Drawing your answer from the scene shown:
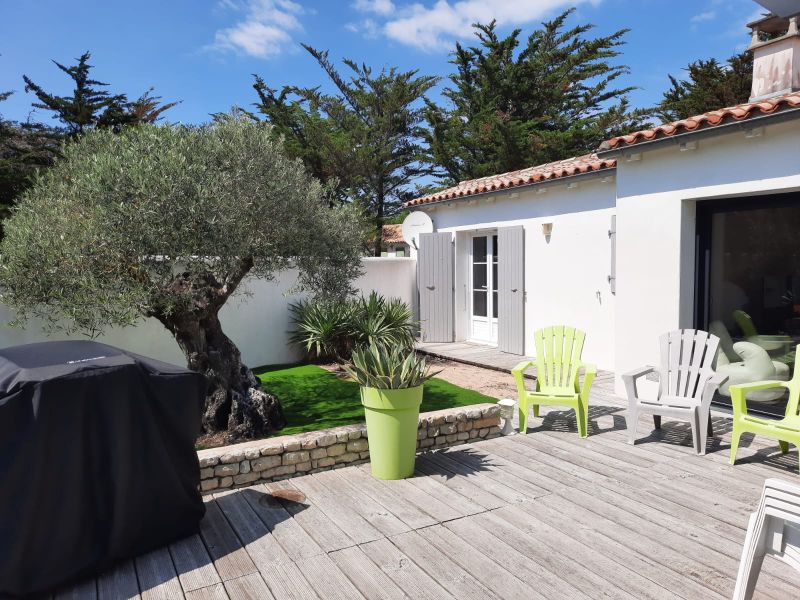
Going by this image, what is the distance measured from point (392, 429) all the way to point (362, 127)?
61.4ft

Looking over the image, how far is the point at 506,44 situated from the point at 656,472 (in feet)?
71.1

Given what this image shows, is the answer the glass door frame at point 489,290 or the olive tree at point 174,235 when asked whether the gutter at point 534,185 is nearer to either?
the glass door frame at point 489,290

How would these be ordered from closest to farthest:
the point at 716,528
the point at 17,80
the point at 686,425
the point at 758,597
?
1. the point at 758,597
2. the point at 716,528
3. the point at 686,425
4. the point at 17,80

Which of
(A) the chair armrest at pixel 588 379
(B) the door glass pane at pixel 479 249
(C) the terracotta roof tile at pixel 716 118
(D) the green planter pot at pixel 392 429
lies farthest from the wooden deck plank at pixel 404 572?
(B) the door glass pane at pixel 479 249

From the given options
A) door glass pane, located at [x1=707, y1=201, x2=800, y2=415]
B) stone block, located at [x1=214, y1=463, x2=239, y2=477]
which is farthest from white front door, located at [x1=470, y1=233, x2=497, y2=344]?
stone block, located at [x1=214, y1=463, x2=239, y2=477]

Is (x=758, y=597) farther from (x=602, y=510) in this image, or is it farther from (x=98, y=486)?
(x=98, y=486)

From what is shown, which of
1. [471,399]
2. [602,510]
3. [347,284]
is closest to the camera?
[602,510]

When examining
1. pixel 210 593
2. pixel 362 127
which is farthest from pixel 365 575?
pixel 362 127

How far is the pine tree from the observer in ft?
49.1

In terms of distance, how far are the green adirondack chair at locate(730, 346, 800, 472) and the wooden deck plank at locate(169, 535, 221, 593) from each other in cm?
398

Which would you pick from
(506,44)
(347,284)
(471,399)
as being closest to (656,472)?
(471,399)

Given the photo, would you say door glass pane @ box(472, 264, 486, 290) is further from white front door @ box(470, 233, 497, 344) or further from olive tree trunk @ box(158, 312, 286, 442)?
olive tree trunk @ box(158, 312, 286, 442)

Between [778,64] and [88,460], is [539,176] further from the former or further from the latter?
[88,460]

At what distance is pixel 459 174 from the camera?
2211 centimetres
